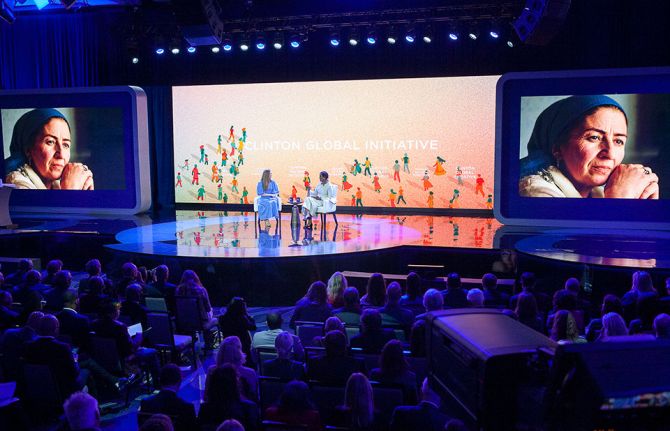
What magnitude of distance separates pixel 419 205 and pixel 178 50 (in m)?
5.76

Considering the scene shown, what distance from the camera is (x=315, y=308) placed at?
5211mm

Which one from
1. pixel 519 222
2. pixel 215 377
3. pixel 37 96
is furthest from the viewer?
pixel 37 96

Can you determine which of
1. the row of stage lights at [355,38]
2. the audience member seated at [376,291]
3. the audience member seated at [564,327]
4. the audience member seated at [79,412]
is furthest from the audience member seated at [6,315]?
the row of stage lights at [355,38]

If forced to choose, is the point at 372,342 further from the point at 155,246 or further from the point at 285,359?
the point at 155,246

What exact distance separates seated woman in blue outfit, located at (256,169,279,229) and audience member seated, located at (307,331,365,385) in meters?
6.65

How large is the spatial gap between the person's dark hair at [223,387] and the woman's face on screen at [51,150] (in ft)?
39.2

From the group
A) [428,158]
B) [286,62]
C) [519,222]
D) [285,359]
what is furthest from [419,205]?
[285,359]

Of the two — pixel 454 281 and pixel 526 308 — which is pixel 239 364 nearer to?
pixel 526 308

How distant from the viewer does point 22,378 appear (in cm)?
403

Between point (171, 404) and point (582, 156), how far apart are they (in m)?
9.57

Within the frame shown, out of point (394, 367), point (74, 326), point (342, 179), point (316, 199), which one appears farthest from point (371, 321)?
point (342, 179)

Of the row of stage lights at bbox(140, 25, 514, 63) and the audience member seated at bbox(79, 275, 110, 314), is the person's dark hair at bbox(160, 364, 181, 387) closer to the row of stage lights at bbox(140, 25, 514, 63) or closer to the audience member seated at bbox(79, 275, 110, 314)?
the audience member seated at bbox(79, 275, 110, 314)

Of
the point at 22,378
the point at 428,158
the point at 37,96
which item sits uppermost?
the point at 37,96

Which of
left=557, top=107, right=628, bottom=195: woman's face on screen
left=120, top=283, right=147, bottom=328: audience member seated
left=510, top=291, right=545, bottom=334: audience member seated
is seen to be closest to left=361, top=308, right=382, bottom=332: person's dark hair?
left=510, top=291, right=545, bottom=334: audience member seated
